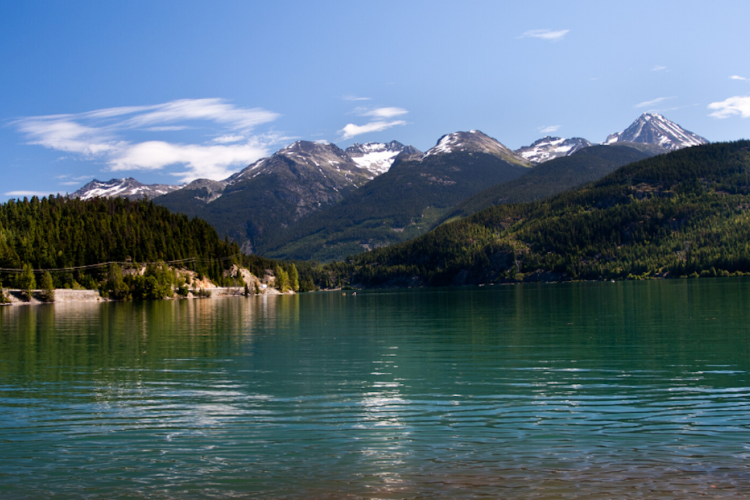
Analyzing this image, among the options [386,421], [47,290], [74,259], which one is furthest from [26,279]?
[386,421]

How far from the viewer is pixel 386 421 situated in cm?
2044

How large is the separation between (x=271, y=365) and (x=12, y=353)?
22268 millimetres

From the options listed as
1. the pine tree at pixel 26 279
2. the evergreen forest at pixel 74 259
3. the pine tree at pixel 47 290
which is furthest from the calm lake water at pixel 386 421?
the evergreen forest at pixel 74 259

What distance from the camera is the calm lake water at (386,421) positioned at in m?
14.2

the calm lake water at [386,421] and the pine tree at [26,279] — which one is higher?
the pine tree at [26,279]

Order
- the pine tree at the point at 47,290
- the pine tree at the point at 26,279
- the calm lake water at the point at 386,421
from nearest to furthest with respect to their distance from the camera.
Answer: the calm lake water at the point at 386,421, the pine tree at the point at 47,290, the pine tree at the point at 26,279

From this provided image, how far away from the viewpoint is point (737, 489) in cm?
1309

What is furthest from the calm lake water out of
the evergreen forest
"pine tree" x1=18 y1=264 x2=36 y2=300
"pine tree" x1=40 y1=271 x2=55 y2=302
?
the evergreen forest

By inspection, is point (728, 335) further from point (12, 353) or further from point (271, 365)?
point (12, 353)

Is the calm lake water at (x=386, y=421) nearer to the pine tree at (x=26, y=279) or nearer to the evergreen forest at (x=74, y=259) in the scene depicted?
the pine tree at (x=26, y=279)

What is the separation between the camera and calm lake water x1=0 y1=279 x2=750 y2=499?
1424 centimetres

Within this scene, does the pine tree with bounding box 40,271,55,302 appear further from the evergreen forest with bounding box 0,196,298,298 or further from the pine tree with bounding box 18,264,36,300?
the pine tree with bounding box 18,264,36,300

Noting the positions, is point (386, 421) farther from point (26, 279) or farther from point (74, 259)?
point (74, 259)

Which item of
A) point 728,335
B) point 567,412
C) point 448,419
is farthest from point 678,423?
point 728,335
